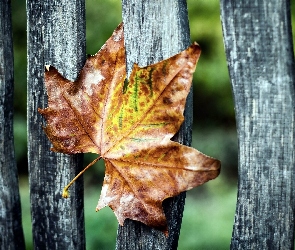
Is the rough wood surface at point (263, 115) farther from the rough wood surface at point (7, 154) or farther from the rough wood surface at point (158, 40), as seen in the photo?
the rough wood surface at point (7, 154)

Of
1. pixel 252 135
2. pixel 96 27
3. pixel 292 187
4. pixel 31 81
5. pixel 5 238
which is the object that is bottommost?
pixel 5 238

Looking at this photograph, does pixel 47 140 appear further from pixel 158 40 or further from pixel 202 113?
pixel 202 113

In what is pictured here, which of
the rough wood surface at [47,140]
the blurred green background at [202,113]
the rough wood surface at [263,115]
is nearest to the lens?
the rough wood surface at [263,115]

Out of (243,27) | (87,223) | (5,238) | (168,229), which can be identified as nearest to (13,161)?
(5,238)

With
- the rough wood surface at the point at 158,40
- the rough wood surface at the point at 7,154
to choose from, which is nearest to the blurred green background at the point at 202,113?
the rough wood surface at the point at 7,154

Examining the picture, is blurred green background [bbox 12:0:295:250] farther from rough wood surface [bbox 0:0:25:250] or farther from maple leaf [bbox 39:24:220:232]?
maple leaf [bbox 39:24:220:232]

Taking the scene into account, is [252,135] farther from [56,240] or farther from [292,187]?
[56,240]
